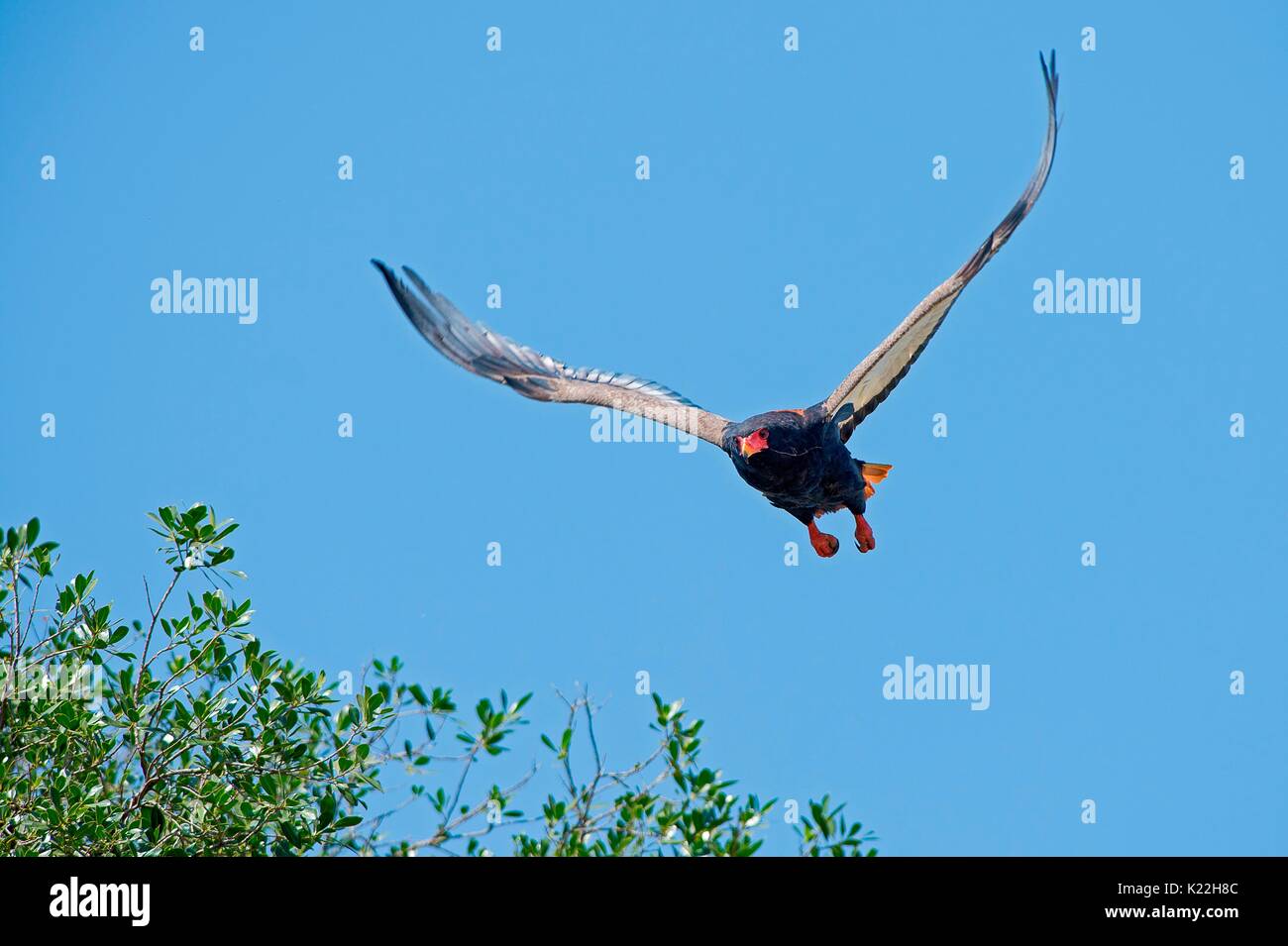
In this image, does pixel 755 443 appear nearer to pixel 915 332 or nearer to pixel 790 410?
pixel 790 410

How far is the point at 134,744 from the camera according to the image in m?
7.84

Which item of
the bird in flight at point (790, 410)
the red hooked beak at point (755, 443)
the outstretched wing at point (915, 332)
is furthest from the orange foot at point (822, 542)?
the red hooked beak at point (755, 443)

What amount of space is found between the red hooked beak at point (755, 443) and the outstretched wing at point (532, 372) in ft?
2.43

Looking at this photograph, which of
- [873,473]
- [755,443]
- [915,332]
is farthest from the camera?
[873,473]

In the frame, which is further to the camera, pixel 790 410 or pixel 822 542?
pixel 822 542

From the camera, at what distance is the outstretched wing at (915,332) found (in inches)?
385

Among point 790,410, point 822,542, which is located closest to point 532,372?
point 790,410

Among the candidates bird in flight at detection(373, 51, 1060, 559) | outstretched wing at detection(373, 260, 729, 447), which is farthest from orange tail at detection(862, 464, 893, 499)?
outstretched wing at detection(373, 260, 729, 447)

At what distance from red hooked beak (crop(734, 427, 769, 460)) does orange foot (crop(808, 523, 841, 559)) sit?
188 centimetres

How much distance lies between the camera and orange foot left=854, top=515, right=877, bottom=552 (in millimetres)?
11875

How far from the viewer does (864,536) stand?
11.9 metres

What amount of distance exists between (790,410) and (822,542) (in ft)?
5.62
